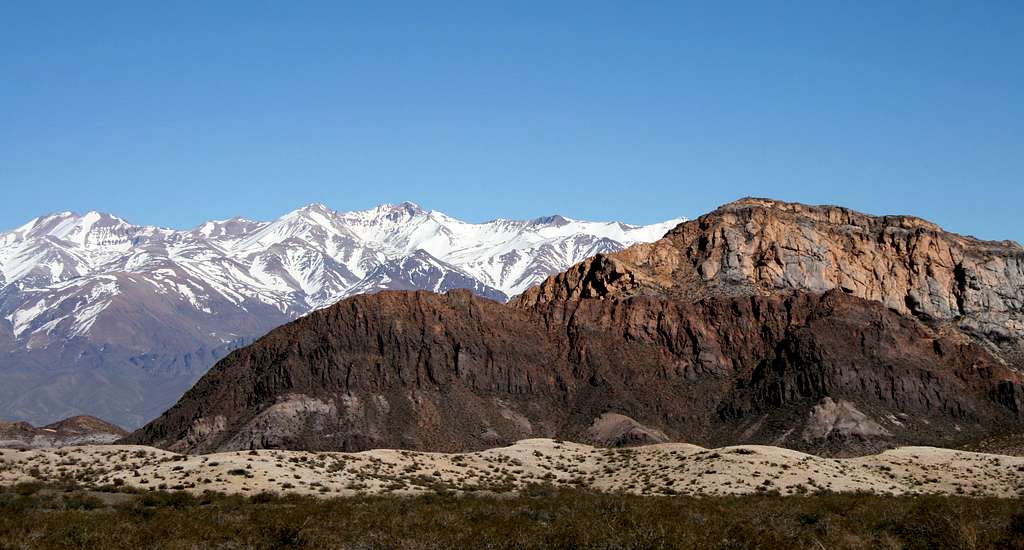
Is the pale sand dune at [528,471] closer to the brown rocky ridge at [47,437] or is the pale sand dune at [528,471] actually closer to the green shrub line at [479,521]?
the green shrub line at [479,521]

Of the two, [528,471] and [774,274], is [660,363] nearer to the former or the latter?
[774,274]

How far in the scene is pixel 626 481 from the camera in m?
86.2

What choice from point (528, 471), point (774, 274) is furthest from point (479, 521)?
point (774, 274)

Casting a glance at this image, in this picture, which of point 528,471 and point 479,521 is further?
point 528,471

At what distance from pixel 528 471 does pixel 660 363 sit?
82.5m

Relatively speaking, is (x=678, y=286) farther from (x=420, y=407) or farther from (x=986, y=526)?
(x=986, y=526)

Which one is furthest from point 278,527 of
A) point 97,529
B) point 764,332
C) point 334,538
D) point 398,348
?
point 764,332

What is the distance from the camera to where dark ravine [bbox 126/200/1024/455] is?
150 m

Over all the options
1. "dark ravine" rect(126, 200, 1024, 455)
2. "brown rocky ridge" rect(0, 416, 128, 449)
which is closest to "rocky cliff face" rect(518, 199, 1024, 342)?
"dark ravine" rect(126, 200, 1024, 455)

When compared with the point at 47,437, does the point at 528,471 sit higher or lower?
lower

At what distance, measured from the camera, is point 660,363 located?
17300cm

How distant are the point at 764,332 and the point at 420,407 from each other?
162 ft

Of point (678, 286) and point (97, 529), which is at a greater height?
point (678, 286)

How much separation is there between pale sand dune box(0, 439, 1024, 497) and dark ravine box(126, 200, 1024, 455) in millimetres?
47541
